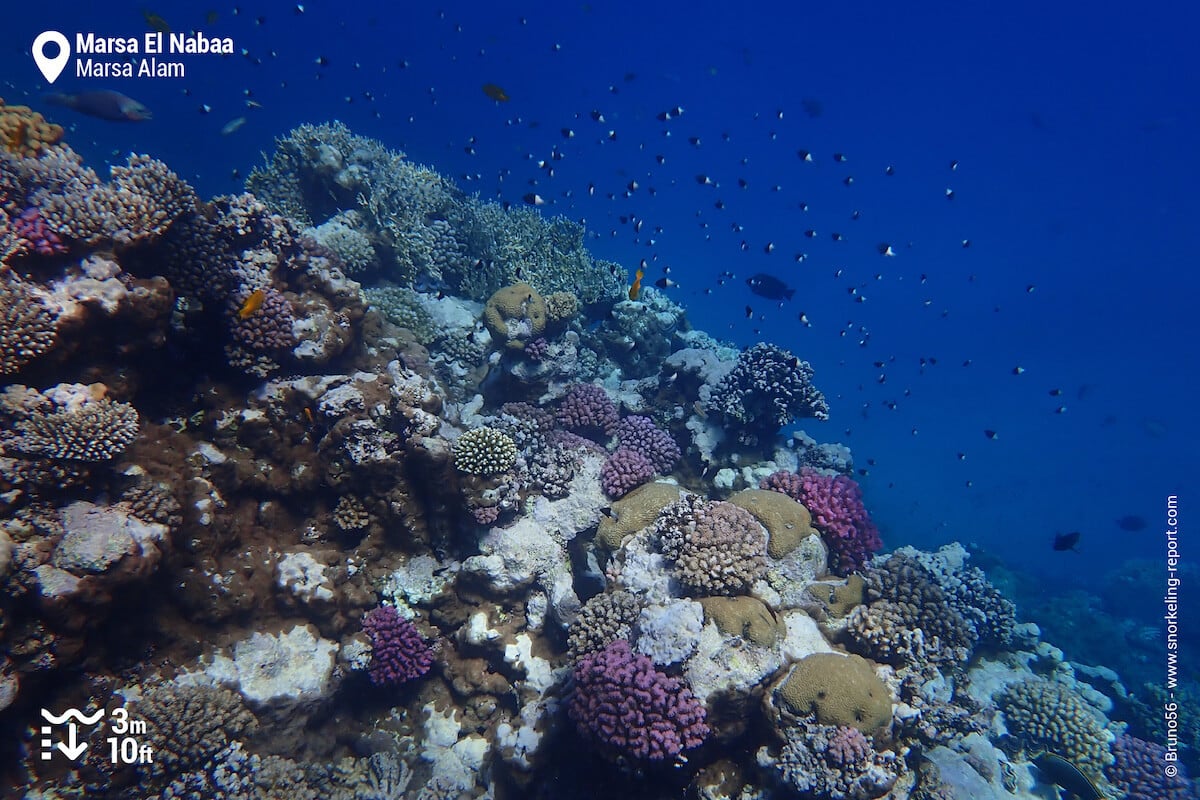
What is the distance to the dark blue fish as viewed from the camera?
13445 millimetres

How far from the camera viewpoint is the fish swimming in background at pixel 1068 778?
7.77 meters

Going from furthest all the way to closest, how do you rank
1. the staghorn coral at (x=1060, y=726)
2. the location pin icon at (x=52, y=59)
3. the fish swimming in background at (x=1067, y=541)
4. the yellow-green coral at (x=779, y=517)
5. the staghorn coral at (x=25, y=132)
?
the fish swimming in background at (x=1067, y=541) → the location pin icon at (x=52, y=59) → the staghorn coral at (x=1060, y=726) → the yellow-green coral at (x=779, y=517) → the staghorn coral at (x=25, y=132)

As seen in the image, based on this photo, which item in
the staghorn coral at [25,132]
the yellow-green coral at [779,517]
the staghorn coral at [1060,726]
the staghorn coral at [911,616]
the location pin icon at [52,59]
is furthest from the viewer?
the location pin icon at [52,59]

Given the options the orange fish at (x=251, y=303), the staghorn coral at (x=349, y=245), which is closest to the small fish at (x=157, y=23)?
the staghorn coral at (x=349, y=245)

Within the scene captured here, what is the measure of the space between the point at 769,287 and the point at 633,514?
334 inches

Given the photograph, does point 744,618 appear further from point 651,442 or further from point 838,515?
point 651,442

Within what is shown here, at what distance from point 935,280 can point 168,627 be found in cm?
11658

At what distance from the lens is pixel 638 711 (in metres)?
5.38

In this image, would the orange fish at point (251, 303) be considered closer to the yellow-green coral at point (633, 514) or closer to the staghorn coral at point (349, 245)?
the staghorn coral at point (349, 245)

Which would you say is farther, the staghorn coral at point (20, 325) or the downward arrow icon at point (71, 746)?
the downward arrow icon at point (71, 746)

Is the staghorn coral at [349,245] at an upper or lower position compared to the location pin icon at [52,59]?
upper

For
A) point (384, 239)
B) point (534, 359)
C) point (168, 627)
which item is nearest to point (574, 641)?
point (168, 627)

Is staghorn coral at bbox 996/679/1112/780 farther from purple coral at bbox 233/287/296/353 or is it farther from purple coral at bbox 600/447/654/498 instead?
purple coral at bbox 233/287/296/353

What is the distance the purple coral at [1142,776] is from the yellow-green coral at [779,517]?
23.5ft
